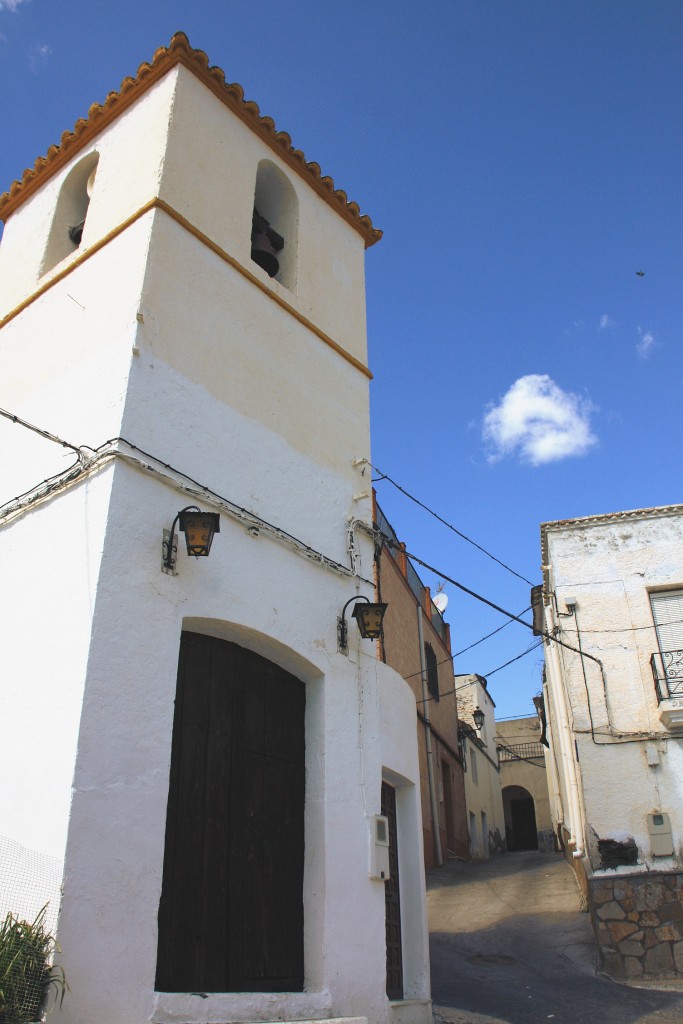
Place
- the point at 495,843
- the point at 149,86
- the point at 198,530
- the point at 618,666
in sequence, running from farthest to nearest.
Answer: the point at 495,843 → the point at 618,666 → the point at 149,86 → the point at 198,530

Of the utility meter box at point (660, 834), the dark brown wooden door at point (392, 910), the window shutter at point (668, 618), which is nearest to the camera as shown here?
the dark brown wooden door at point (392, 910)

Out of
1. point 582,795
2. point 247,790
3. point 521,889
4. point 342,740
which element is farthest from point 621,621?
point 247,790

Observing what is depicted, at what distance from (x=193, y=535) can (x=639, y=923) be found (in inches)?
347

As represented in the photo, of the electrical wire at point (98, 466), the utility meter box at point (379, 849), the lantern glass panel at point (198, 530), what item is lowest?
the utility meter box at point (379, 849)

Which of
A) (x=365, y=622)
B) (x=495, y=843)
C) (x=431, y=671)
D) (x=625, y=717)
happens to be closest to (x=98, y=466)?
(x=365, y=622)

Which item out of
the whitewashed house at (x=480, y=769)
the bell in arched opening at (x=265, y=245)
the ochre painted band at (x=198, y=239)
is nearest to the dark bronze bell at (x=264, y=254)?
the bell in arched opening at (x=265, y=245)

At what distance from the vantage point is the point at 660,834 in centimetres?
1164

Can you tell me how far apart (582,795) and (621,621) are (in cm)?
279

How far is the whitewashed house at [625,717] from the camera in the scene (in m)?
10.9

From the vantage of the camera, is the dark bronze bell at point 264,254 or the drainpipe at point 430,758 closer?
the dark bronze bell at point 264,254

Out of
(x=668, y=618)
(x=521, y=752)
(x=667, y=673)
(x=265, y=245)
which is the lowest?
(x=667, y=673)

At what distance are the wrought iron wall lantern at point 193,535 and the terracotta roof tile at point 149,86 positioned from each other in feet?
16.8

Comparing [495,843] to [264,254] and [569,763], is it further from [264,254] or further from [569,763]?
[264,254]

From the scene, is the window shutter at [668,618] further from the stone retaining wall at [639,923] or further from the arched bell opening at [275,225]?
the arched bell opening at [275,225]
